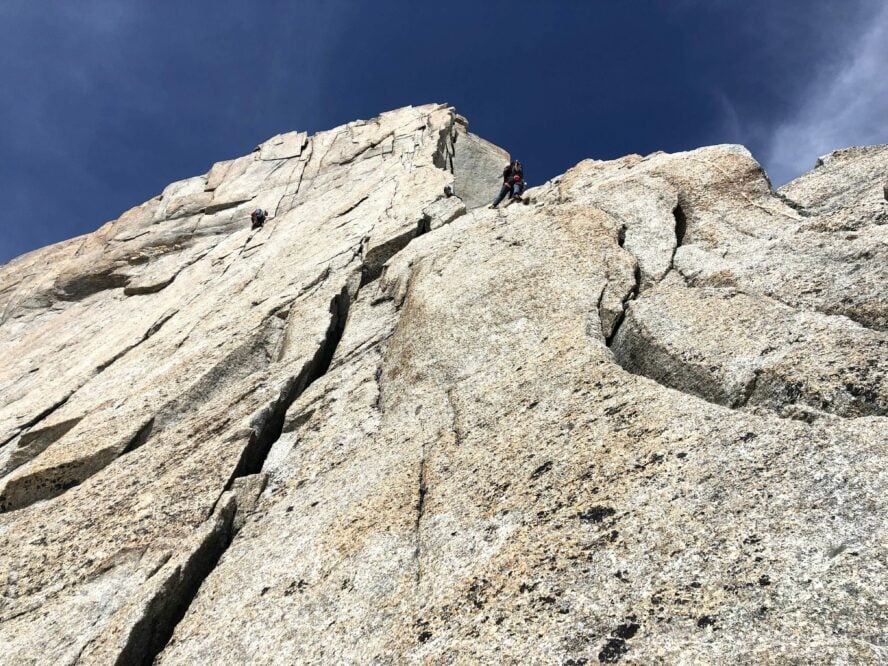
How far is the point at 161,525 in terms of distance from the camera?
12688 millimetres

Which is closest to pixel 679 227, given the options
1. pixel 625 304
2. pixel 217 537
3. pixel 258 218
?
pixel 625 304

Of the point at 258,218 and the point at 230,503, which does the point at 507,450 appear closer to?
the point at 230,503

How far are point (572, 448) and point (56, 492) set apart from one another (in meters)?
12.7

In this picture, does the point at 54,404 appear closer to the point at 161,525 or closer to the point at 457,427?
the point at 161,525

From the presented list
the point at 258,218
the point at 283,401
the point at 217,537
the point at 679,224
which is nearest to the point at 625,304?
the point at 679,224

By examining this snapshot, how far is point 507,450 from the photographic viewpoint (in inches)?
427

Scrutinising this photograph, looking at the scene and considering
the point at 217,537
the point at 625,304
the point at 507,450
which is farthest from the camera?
the point at 625,304

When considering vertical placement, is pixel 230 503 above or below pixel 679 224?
below

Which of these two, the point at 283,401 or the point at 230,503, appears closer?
the point at 230,503

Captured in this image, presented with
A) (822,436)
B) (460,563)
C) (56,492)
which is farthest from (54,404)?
(822,436)

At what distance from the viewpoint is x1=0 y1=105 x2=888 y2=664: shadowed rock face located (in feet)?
24.1

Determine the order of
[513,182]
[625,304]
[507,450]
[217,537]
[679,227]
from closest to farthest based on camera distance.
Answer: [507,450] → [217,537] → [625,304] → [679,227] → [513,182]

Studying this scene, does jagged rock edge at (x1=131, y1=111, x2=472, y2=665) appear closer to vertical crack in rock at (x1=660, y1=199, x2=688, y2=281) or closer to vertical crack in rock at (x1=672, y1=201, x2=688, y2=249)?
vertical crack in rock at (x1=660, y1=199, x2=688, y2=281)

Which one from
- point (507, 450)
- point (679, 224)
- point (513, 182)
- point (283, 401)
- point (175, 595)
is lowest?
point (175, 595)
